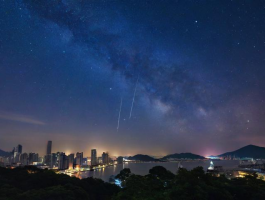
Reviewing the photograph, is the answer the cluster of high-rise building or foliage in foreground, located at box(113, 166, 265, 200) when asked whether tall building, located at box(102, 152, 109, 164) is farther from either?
foliage in foreground, located at box(113, 166, 265, 200)

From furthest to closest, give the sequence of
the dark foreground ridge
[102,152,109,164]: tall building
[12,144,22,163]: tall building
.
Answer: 1. [102,152,109,164]: tall building
2. [12,144,22,163]: tall building
3. the dark foreground ridge

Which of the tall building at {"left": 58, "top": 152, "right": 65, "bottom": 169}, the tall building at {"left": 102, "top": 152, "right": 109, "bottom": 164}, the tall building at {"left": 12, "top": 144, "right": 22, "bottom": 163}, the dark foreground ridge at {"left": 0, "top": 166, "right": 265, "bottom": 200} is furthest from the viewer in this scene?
the tall building at {"left": 102, "top": 152, "right": 109, "bottom": 164}

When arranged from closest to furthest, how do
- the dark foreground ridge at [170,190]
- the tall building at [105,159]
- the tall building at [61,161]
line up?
the dark foreground ridge at [170,190] < the tall building at [61,161] < the tall building at [105,159]

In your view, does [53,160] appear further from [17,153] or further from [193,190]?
[193,190]

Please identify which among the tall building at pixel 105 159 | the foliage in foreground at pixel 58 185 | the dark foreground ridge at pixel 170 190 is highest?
the dark foreground ridge at pixel 170 190

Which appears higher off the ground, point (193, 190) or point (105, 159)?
point (193, 190)

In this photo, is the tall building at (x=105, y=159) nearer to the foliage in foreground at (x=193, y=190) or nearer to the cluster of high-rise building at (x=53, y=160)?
the cluster of high-rise building at (x=53, y=160)

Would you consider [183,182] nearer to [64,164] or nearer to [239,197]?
[239,197]

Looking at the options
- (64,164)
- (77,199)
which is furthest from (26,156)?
(77,199)

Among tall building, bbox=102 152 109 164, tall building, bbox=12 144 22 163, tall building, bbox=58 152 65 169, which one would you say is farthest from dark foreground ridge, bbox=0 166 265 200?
tall building, bbox=102 152 109 164

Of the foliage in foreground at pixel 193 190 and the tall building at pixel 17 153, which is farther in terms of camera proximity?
the tall building at pixel 17 153

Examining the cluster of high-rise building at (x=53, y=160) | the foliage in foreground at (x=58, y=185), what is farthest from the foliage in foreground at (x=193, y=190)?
the cluster of high-rise building at (x=53, y=160)

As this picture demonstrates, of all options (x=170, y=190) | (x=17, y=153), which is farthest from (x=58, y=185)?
(x=17, y=153)
